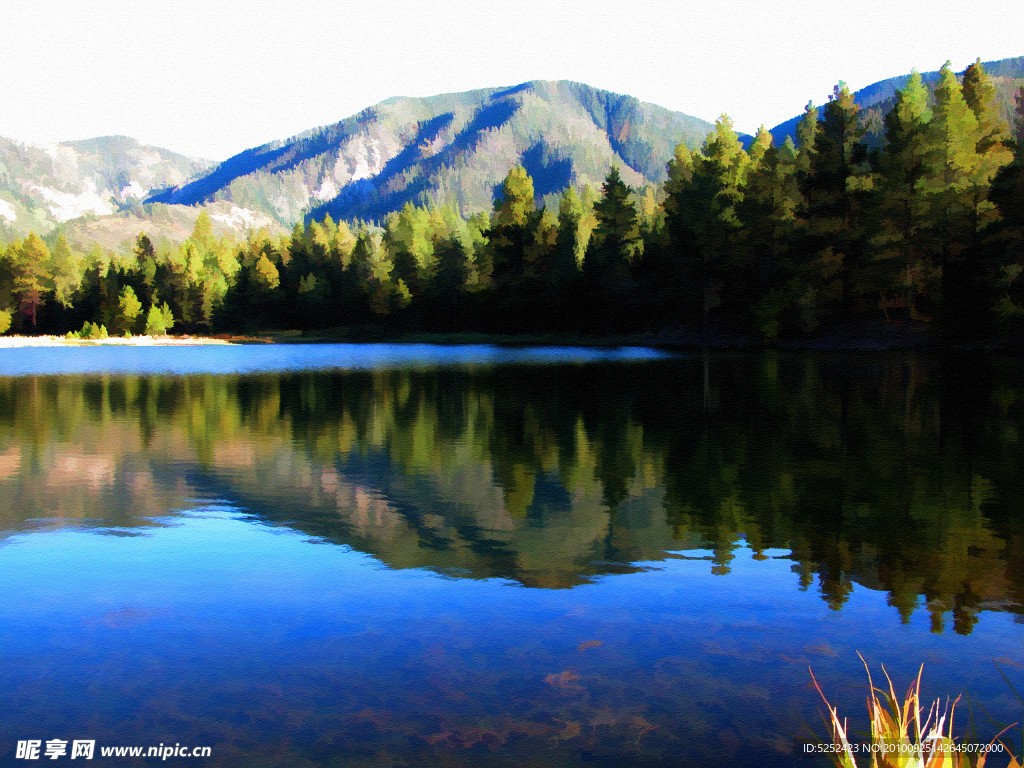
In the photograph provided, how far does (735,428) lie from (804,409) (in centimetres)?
517

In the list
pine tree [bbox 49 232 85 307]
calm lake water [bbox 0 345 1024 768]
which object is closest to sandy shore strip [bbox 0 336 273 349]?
pine tree [bbox 49 232 85 307]

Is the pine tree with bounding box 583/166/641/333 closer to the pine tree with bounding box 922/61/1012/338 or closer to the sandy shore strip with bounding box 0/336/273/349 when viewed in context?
the pine tree with bounding box 922/61/1012/338

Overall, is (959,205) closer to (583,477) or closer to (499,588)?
(583,477)

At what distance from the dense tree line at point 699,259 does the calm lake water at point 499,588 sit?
45.9 m

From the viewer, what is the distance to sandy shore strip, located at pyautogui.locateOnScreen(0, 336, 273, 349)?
354 ft

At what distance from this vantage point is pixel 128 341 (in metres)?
112

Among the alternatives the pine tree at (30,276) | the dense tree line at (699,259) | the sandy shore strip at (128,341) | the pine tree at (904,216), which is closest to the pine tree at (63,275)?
the dense tree line at (699,259)

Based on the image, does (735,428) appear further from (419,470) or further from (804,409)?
(419,470)

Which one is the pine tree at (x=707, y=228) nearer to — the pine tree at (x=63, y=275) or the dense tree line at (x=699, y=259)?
the dense tree line at (x=699, y=259)

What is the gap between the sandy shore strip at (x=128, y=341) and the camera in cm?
10801

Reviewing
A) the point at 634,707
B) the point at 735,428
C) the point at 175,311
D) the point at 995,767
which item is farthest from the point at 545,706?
the point at 175,311

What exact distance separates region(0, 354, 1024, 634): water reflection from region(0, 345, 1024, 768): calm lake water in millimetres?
86

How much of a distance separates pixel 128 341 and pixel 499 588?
384 ft

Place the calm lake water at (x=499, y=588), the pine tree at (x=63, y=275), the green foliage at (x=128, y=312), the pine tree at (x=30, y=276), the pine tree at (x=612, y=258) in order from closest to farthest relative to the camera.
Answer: the calm lake water at (x=499, y=588), the pine tree at (x=612, y=258), the green foliage at (x=128, y=312), the pine tree at (x=30, y=276), the pine tree at (x=63, y=275)
